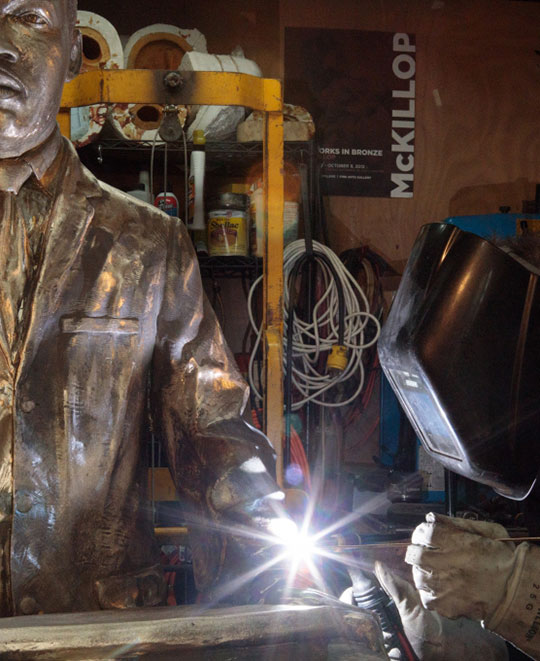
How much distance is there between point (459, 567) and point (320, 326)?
98.9 inches

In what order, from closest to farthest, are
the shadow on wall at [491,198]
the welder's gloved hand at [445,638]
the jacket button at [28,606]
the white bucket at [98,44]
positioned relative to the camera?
the jacket button at [28,606], the welder's gloved hand at [445,638], the white bucket at [98,44], the shadow on wall at [491,198]

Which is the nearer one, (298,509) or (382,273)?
(298,509)

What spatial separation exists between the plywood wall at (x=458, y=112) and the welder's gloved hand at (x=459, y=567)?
9.73ft

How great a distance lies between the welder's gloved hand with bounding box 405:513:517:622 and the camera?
1742mm

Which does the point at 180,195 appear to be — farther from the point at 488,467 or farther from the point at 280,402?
the point at 488,467

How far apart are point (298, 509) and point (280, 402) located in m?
0.58

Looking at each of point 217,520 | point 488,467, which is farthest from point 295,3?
point 217,520

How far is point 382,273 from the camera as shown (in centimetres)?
459

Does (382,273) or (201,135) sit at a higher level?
(201,135)

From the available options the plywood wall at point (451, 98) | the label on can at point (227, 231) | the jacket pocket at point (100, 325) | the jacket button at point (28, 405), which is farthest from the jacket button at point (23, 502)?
the plywood wall at point (451, 98)

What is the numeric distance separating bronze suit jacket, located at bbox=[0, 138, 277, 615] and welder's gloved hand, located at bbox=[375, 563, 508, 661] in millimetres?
1181

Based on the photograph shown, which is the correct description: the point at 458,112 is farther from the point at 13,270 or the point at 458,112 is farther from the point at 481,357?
the point at 13,270

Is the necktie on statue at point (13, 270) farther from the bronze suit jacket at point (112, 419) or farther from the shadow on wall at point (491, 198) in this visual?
the shadow on wall at point (491, 198)

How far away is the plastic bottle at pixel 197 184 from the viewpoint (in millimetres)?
3477
